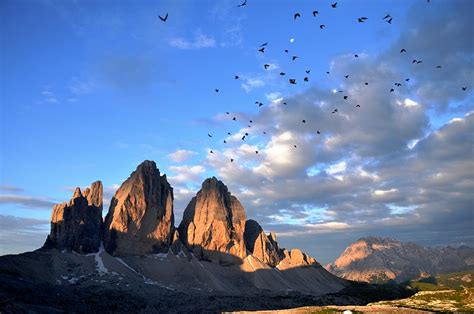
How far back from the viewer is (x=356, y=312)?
66688 millimetres

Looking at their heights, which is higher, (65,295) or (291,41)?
(291,41)

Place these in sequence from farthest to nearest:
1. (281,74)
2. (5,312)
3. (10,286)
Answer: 1. (10,286)
2. (5,312)
3. (281,74)

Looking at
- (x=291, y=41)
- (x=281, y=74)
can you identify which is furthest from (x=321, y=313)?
(x=291, y=41)

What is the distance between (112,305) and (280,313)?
4594 inches

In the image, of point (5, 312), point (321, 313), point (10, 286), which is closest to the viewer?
point (321, 313)

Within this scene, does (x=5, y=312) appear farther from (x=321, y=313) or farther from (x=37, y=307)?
(x=321, y=313)

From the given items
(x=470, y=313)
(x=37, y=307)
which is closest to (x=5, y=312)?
(x=37, y=307)

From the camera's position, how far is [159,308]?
182 metres

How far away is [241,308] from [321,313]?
443ft

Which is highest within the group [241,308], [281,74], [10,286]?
[281,74]

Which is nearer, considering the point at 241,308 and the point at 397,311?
the point at 397,311

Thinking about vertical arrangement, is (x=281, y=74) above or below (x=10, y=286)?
above

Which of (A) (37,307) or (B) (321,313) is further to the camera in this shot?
(A) (37,307)

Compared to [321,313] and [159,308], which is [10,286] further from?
[321,313]
